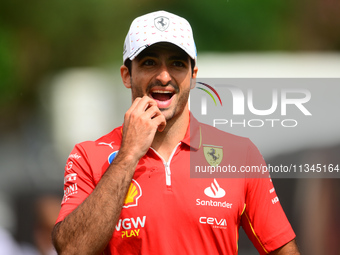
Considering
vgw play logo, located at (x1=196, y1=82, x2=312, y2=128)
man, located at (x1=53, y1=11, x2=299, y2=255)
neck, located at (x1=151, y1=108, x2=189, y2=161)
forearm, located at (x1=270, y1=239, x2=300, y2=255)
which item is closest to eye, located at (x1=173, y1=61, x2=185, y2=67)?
man, located at (x1=53, y1=11, x2=299, y2=255)

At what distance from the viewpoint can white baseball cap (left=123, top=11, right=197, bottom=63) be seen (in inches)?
106

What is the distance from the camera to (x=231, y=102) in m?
4.07

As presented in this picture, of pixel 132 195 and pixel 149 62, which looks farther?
pixel 149 62

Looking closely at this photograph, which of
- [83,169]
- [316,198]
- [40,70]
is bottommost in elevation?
[316,198]

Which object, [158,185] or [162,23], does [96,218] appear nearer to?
[158,185]

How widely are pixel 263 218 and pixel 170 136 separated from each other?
0.58 meters

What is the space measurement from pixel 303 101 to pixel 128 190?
224cm

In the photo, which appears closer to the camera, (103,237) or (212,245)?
(103,237)

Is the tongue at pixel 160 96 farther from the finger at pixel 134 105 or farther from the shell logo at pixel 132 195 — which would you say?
the shell logo at pixel 132 195

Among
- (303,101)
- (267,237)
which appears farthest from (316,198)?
(267,237)

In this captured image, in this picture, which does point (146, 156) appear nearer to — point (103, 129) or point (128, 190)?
point (128, 190)

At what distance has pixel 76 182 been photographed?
8.47 feet

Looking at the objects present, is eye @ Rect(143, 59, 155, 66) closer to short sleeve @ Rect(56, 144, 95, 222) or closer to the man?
the man

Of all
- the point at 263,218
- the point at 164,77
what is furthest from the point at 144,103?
the point at 263,218
